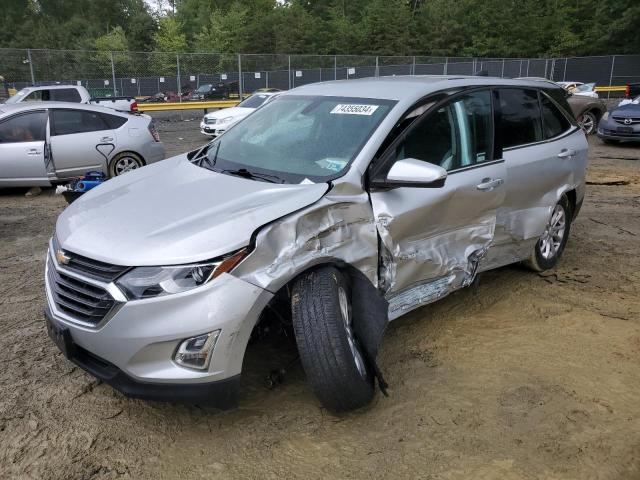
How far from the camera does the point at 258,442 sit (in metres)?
2.87

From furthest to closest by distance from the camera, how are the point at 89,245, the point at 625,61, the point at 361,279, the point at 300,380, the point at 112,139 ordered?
the point at 625,61 < the point at 112,139 < the point at 300,380 < the point at 361,279 < the point at 89,245

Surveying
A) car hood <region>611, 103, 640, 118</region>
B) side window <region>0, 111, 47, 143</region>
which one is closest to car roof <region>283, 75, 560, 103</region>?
side window <region>0, 111, 47, 143</region>

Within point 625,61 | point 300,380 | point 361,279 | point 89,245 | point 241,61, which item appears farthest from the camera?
point 625,61

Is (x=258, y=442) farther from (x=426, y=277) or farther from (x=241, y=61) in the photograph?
(x=241, y=61)

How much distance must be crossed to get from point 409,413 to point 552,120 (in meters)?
3.25

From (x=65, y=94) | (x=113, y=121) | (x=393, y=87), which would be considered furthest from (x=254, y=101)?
(x=393, y=87)

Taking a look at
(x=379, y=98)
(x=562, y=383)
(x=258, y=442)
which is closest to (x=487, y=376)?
(x=562, y=383)

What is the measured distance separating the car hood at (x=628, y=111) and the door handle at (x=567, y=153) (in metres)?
10.1

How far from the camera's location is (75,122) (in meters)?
8.98

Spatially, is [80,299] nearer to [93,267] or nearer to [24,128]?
[93,267]

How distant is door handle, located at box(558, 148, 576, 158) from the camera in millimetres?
4906

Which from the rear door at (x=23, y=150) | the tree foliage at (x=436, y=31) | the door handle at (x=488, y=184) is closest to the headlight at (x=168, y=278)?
the door handle at (x=488, y=184)

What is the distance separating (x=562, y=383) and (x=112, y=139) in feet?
26.0

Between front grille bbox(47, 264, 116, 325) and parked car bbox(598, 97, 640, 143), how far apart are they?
1398 centimetres
